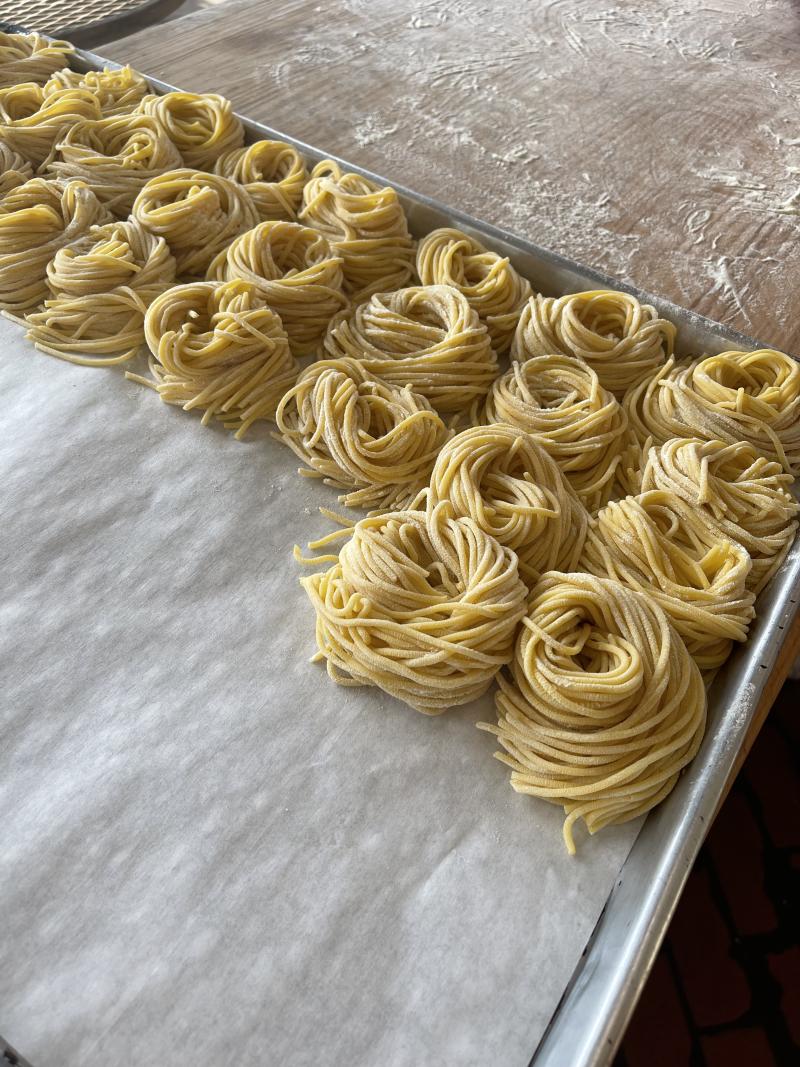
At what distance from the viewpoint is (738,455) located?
7.47 feet

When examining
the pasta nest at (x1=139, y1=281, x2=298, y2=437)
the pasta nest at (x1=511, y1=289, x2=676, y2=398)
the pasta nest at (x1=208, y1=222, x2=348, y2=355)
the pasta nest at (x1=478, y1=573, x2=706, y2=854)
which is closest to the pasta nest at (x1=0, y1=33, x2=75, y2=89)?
the pasta nest at (x1=208, y1=222, x2=348, y2=355)

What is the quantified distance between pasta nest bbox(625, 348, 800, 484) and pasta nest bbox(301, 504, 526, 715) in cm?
63

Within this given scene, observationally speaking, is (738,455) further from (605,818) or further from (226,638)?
(226,638)

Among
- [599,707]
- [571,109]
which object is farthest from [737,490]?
[571,109]

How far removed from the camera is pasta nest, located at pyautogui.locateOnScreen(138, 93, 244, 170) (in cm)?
328

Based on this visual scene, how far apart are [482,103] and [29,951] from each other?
381 centimetres

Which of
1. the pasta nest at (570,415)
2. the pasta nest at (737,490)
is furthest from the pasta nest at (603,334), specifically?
the pasta nest at (737,490)

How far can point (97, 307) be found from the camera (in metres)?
2.72

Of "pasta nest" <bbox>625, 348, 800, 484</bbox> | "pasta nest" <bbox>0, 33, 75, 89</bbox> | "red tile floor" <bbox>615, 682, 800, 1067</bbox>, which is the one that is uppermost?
"pasta nest" <bbox>0, 33, 75, 89</bbox>

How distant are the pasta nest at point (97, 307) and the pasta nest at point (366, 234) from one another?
0.61 m

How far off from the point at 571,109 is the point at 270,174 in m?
1.59

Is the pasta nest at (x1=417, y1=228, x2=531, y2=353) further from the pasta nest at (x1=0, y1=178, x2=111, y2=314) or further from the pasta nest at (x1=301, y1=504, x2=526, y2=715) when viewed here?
the pasta nest at (x1=0, y1=178, x2=111, y2=314)

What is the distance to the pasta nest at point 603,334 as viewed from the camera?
2537 millimetres

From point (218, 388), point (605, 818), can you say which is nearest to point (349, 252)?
point (218, 388)
